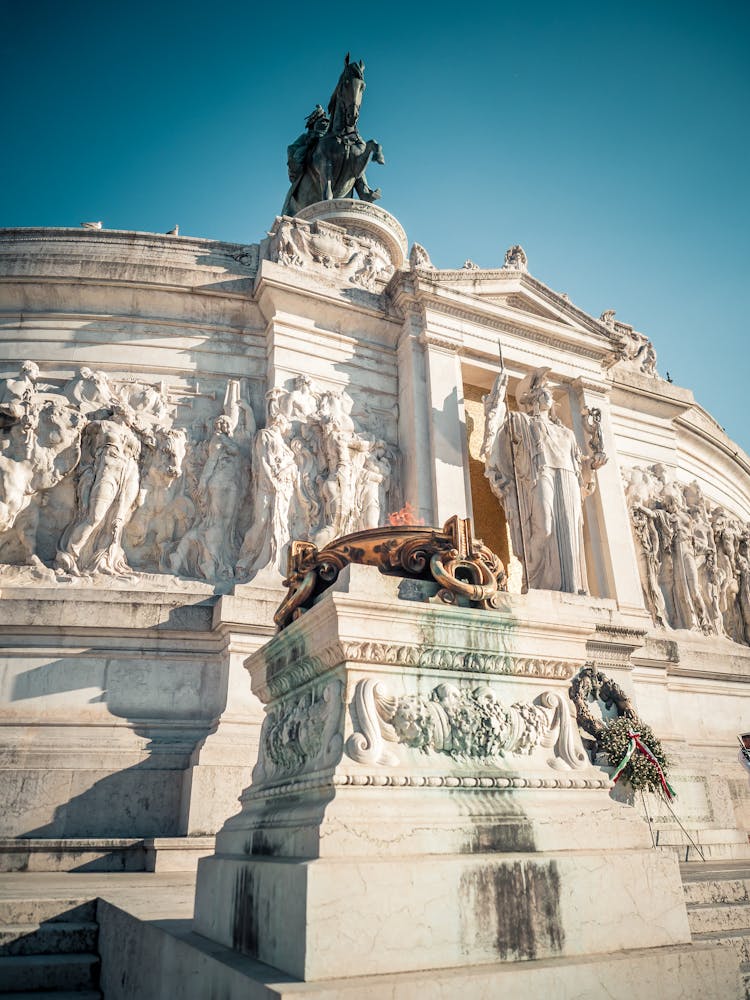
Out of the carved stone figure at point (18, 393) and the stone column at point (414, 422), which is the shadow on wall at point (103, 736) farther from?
the stone column at point (414, 422)

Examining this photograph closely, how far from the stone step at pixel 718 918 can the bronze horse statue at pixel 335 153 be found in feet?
70.0

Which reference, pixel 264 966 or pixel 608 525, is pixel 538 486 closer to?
pixel 608 525

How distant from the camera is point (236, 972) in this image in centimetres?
263

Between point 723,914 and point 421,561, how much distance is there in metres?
2.49

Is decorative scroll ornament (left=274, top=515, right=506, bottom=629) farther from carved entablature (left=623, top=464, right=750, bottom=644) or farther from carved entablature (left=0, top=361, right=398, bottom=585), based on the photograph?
carved entablature (left=623, top=464, right=750, bottom=644)

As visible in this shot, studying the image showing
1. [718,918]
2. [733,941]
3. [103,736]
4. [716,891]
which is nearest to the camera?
[733,941]

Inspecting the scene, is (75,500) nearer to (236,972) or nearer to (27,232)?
(27,232)

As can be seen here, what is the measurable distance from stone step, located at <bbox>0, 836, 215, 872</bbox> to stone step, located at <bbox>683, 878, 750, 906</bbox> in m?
4.59

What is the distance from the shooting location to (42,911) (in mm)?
4852

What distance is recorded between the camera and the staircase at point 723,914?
3389mm

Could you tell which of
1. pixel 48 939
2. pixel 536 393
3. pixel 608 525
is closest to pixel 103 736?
pixel 48 939

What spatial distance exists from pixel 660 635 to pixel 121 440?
33.0 ft

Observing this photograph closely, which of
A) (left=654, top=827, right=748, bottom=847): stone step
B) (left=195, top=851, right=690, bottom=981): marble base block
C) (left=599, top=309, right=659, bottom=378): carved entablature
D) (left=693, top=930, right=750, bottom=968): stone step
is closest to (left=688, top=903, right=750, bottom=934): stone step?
(left=693, top=930, right=750, bottom=968): stone step

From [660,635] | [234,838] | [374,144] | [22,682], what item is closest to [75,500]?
[22,682]
